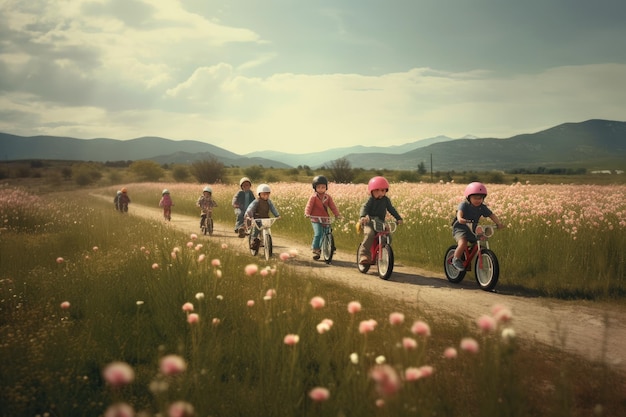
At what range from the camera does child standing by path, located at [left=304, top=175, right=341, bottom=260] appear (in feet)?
37.9

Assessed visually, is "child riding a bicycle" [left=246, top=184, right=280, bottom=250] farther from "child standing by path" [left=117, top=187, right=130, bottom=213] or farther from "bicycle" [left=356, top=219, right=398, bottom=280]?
"child standing by path" [left=117, top=187, right=130, bottom=213]

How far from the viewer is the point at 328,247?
449 inches

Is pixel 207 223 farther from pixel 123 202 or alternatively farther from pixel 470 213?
pixel 470 213

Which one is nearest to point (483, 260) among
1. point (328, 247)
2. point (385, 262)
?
point (385, 262)

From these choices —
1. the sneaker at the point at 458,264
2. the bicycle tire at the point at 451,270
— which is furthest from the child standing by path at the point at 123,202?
the sneaker at the point at 458,264

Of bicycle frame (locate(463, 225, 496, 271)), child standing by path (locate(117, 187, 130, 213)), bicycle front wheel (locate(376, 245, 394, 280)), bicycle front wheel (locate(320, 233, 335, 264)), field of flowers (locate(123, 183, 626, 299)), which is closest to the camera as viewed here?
bicycle frame (locate(463, 225, 496, 271))

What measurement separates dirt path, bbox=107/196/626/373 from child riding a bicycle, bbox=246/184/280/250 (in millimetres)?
1581

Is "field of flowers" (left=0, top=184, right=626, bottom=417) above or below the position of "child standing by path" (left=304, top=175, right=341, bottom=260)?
below

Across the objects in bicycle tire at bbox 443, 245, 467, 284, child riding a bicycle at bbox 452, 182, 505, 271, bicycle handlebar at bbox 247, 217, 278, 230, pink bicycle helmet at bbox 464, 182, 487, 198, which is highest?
pink bicycle helmet at bbox 464, 182, 487, 198

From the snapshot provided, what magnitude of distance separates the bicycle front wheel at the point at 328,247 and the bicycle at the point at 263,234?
1.35 metres

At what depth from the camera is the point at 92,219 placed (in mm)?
15180

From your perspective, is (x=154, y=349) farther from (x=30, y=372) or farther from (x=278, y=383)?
(x=278, y=383)

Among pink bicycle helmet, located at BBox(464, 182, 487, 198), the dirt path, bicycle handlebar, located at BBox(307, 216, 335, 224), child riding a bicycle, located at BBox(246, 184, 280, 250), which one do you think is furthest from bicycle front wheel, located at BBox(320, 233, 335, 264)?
pink bicycle helmet, located at BBox(464, 182, 487, 198)

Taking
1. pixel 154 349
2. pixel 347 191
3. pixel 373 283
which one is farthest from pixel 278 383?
pixel 347 191
